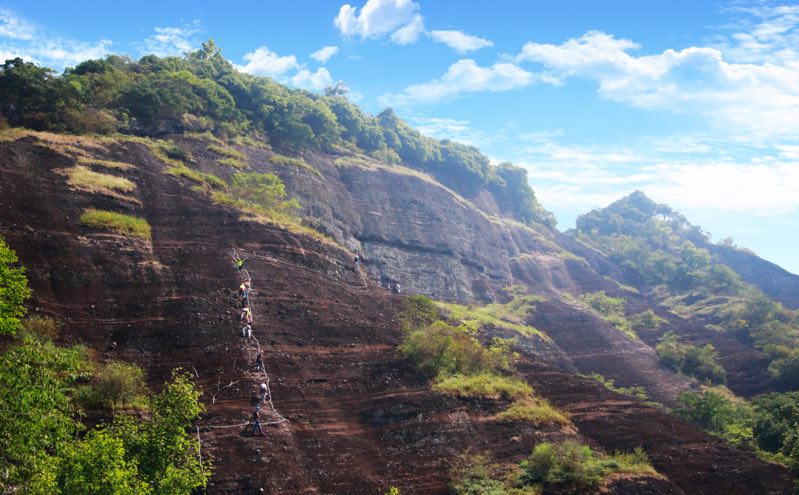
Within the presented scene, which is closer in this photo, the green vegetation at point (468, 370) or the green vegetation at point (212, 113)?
the green vegetation at point (468, 370)

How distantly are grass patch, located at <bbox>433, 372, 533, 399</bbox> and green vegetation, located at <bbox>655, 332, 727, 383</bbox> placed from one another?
2766cm

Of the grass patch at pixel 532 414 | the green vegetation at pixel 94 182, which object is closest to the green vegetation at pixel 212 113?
the green vegetation at pixel 94 182

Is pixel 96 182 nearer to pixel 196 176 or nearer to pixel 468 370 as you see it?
pixel 196 176

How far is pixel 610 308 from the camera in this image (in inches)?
2773

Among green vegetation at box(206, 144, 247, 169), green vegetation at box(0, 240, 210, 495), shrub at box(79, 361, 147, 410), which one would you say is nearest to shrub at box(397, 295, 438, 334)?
shrub at box(79, 361, 147, 410)

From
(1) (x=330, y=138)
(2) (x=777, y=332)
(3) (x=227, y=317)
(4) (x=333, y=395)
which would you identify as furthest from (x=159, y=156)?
(2) (x=777, y=332)

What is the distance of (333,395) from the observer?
1059 inches

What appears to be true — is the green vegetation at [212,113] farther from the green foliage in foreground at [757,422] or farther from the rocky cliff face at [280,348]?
the green foliage in foreground at [757,422]

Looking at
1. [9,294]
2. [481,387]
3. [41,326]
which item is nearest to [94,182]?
[41,326]

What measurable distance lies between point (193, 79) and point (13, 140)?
27.9 m

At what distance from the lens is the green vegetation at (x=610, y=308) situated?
6419 cm

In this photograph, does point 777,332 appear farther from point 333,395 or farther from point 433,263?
point 333,395

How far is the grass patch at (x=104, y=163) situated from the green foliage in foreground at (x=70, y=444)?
65.5 ft

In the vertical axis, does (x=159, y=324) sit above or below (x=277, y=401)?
above
